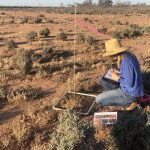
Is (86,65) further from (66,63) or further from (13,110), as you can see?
(13,110)

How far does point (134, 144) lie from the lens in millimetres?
6926

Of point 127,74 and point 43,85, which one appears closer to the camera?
point 127,74

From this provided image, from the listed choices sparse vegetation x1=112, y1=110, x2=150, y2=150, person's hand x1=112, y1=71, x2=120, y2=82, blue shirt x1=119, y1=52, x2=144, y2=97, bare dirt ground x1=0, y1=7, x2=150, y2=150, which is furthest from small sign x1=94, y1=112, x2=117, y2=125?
person's hand x1=112, y1=71, x2=120, y2=82

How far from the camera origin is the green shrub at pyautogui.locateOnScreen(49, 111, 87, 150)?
18.8ft

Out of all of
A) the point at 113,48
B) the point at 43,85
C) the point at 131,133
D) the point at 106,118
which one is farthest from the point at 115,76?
the point at 43,85

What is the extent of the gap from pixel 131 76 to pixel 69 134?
263 centimetres

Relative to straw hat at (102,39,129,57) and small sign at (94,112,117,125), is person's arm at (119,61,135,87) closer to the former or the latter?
straw hat at (102,39,129,57)

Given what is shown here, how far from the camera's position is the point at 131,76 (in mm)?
8094

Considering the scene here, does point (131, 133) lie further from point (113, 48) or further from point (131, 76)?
point (113, 48)

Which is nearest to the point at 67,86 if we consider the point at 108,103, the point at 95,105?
the point at 95,105

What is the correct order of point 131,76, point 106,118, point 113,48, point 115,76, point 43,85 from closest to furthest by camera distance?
1. point 106,118
2. point 131,76
3. point 113,48
4. point 115,76
5. point 43,85

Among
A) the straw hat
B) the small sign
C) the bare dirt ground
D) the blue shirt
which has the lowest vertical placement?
the bare dirt ground

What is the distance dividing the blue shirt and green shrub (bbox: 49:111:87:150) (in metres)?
2.08

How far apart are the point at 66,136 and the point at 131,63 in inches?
107
